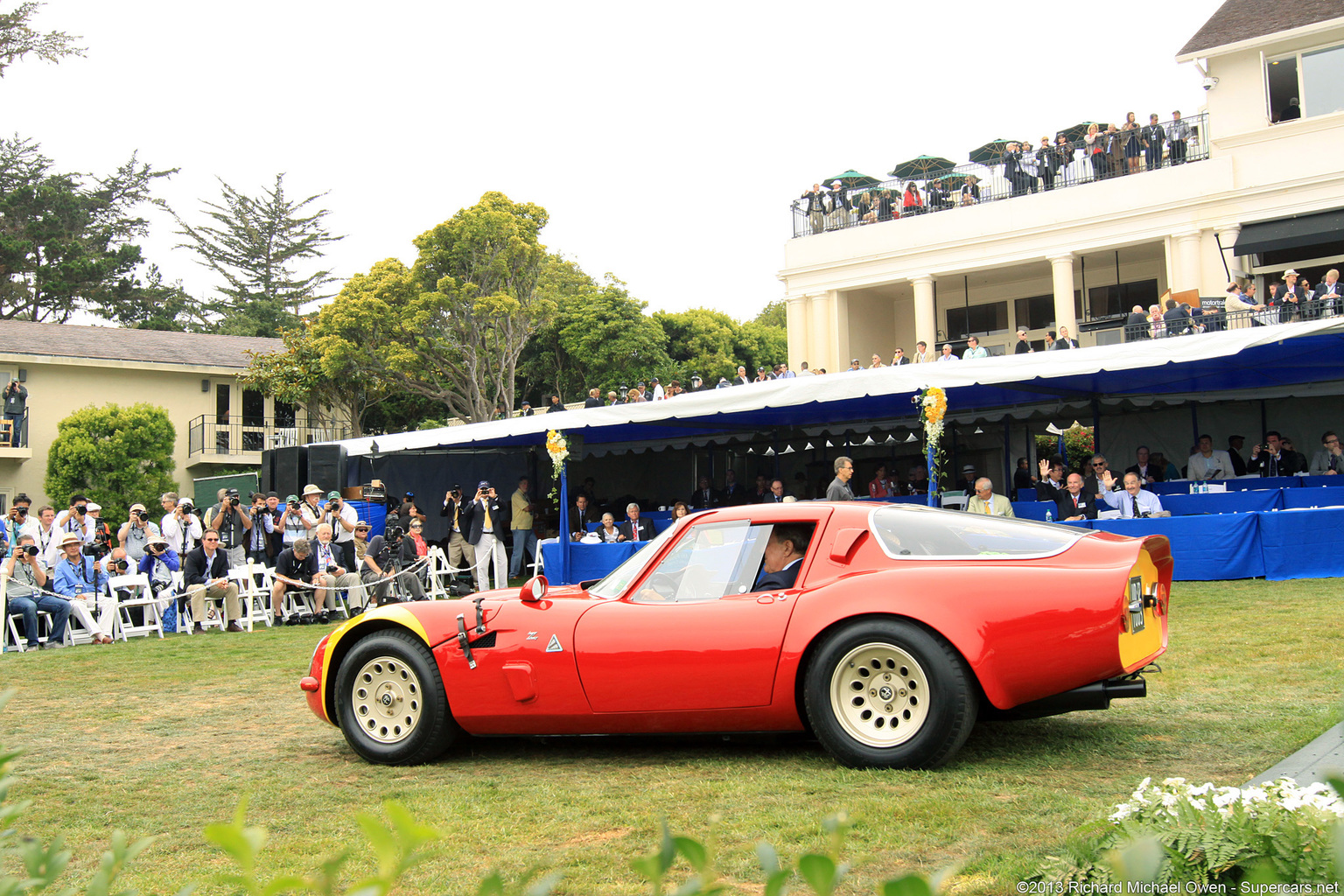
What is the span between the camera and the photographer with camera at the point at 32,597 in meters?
12.4

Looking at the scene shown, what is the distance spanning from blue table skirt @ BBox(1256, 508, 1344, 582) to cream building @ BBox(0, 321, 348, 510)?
1238 inches

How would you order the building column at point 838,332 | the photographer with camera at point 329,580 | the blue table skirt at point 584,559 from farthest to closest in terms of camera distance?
the building column at point 838,332 < the blue table skirt at point 584,559 < the photographer with camera at point 329,580

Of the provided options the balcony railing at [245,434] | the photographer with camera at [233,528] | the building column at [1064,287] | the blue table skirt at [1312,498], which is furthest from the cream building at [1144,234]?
the balcony railing at [245,434]

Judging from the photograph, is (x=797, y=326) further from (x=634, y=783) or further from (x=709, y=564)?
(x=634, y=783)

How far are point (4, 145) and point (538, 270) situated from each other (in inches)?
1339

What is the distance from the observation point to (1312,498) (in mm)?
13078

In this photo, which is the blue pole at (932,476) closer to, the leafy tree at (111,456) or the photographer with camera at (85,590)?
the photographer with camera at (85,590)

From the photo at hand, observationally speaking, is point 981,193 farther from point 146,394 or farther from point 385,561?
point 146,394

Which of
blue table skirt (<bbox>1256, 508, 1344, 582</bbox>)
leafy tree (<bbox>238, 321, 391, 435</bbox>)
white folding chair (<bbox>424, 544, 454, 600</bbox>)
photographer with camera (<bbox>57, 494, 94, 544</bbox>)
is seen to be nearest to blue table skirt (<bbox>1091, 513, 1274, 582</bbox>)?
blue table skirt (<bbox>1256, 508, 1344, 582</bbox>)

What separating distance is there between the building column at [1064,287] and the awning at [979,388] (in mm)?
9154

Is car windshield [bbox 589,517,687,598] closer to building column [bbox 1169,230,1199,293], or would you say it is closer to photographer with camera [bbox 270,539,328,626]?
photographer with camera [bbox 270,539,328,626]

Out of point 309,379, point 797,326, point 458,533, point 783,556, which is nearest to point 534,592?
point 783,556

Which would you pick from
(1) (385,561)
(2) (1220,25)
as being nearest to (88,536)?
(1) (385,561)

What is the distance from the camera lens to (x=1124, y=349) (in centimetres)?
1330
